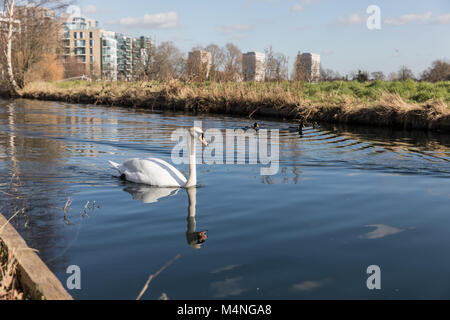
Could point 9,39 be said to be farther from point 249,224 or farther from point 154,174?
point 249,224

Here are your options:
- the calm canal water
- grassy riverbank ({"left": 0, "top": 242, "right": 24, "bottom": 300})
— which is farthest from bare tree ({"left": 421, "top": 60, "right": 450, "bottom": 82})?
grassy riverbank ({"left": 0, "top": 242, "right": 24, "bottom": 300})

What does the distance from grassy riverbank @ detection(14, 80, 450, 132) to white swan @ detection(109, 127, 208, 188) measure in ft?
33.3

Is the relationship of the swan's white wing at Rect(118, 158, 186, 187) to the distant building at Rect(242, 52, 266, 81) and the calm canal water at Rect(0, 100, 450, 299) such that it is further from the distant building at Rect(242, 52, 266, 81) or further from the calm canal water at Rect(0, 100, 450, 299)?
the distant building at Rect(242, 52, 266, 81)

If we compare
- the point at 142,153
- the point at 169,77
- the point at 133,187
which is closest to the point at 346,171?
the point at 133,187

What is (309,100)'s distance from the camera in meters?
18.9

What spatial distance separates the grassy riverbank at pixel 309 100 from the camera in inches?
601

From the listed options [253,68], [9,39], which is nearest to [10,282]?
[253,68]

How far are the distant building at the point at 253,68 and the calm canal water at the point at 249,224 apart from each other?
10.7 metres

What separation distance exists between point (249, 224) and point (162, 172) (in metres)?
2.16

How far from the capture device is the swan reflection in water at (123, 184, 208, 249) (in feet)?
15.2

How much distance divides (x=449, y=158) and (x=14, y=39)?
115 feet

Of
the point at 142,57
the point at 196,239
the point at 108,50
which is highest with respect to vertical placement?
the point at 108,50

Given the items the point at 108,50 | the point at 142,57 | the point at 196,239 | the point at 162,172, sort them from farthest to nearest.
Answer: the point at 108,50 < the point at 142,57 < the point at 162,172 < the point at 196,239
